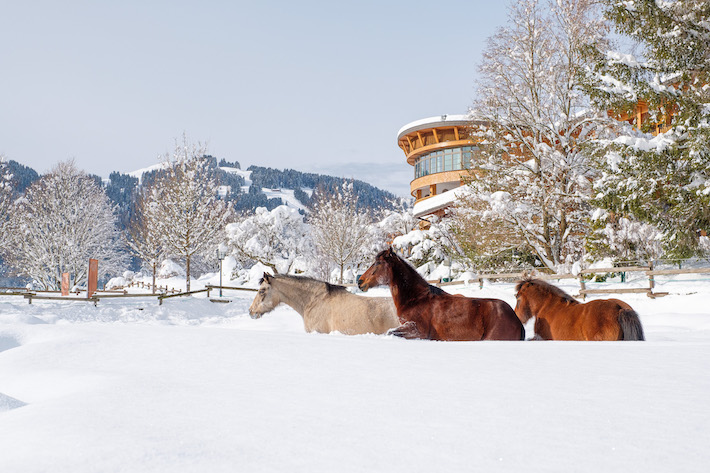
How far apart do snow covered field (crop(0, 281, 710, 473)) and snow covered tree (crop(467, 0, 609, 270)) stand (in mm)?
18886

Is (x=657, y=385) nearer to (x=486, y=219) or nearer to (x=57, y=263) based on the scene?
(x=486, y=219)

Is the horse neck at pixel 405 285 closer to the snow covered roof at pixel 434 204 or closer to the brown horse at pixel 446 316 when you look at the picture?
the brown horse at pixel 446 316

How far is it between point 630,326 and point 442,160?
42688 mm

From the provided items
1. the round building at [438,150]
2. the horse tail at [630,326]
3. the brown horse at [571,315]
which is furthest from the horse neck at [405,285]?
the round building at [438,150]

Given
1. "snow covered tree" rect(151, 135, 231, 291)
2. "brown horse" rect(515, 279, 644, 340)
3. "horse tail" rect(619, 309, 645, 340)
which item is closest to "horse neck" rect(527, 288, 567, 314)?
"brown horse" rect(515, 279, 644, 340)

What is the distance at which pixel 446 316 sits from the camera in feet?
17.5

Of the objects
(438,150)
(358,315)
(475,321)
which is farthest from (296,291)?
(438,150)

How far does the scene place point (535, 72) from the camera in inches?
846

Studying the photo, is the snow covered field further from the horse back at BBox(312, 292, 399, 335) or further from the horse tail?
the horse back at BBox(312, 292, 399, 335)

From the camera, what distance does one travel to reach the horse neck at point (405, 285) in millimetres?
5660

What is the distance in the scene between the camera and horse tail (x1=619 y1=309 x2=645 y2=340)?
5.10 m

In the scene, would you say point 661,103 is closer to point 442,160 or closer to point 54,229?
point 442,160

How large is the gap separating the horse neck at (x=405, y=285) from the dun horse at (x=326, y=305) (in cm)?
158

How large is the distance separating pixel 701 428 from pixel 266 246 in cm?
4920
